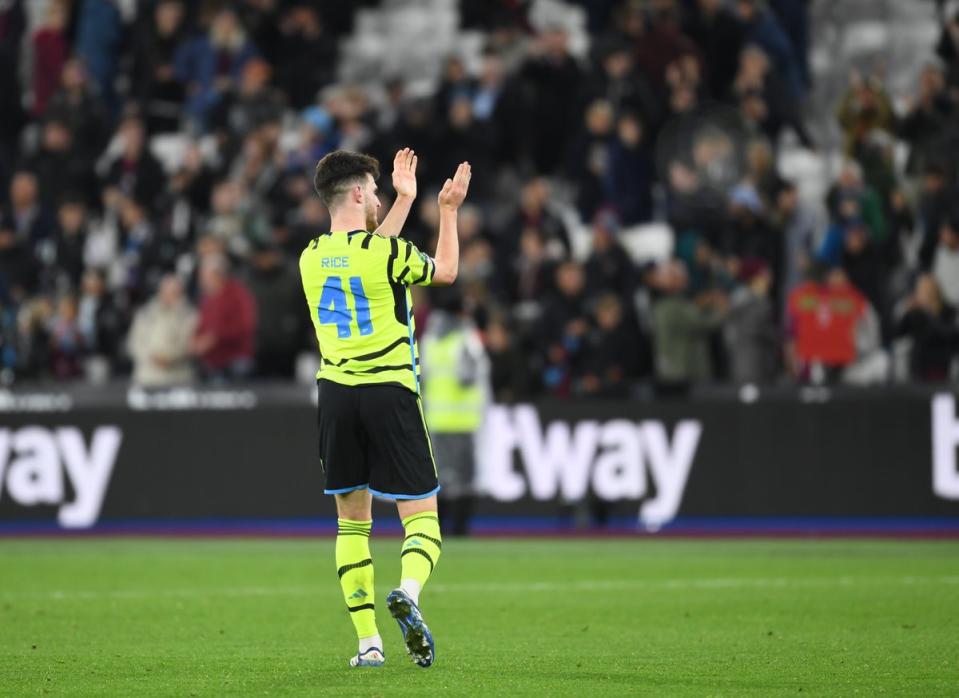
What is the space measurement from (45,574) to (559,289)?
22.9 feet

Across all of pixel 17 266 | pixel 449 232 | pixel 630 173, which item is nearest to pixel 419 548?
pixel 449 232

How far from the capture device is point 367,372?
8.18 metres

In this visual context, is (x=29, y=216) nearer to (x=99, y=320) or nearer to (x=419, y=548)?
(x=99, y=320)

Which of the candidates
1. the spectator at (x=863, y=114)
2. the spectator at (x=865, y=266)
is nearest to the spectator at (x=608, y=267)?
the spectator at (x=865, y=266)

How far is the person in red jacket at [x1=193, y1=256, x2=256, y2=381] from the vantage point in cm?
Result: 1938

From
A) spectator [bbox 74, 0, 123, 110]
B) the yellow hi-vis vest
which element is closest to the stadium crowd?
spectator [bbox 74, 0, 123, 110]

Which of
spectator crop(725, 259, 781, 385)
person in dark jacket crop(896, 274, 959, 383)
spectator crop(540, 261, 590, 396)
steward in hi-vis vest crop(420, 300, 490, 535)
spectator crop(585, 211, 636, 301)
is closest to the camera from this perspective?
steward in hi-vis vest crop(420, 300, 490, 535)

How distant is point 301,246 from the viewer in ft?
66.3

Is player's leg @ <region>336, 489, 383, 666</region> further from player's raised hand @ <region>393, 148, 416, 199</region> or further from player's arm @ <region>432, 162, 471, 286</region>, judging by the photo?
player's raised hand @ <region>393, 148, 416, 199</region>

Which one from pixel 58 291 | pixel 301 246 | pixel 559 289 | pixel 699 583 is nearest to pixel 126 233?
pixel 58 291

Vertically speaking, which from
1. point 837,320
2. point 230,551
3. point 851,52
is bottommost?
point 230,551

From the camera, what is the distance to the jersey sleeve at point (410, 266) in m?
8.12

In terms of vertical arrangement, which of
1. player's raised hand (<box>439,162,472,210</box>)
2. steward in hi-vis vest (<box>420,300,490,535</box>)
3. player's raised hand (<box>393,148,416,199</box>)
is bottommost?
steward in hi-vis vest (<box>420,300,490,535</box>)

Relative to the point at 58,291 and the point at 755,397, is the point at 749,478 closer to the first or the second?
the point at 755,397
